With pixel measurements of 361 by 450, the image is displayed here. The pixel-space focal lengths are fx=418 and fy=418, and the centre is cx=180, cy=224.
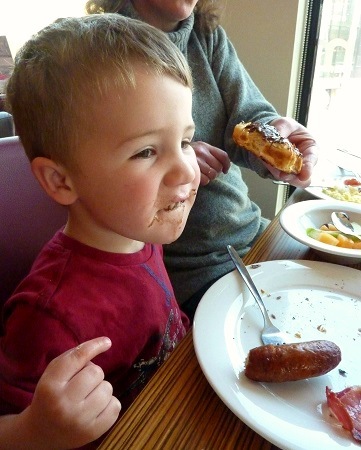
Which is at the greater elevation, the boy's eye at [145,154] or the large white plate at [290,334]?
the boy's eye at [145,154]

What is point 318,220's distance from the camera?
3.37ft

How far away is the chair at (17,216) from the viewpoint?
80 centimetres

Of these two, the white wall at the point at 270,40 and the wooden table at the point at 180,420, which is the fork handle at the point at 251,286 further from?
the white wall at the point at 270,40

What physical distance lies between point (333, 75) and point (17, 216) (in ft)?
5.79

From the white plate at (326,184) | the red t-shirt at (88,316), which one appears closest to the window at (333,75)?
the white plate at (326,184)

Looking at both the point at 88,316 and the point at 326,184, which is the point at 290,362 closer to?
the point at 88,316

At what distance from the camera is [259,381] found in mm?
542

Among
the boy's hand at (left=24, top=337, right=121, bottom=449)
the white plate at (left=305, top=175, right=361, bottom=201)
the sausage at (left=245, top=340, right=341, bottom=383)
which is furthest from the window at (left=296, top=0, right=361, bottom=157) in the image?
the boy's hand at (left=24, top=337, right=121, bottom=449)

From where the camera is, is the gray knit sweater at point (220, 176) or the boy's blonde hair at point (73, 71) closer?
the boy's blonde hair at point (73, 71)

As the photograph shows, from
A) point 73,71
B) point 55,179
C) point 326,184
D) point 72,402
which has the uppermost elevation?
point 73,71

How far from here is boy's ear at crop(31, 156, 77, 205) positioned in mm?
650

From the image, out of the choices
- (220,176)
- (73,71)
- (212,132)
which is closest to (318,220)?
(220,176)

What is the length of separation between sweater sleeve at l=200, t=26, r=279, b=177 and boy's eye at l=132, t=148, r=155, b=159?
63 centimetres

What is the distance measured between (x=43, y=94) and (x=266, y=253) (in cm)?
54
